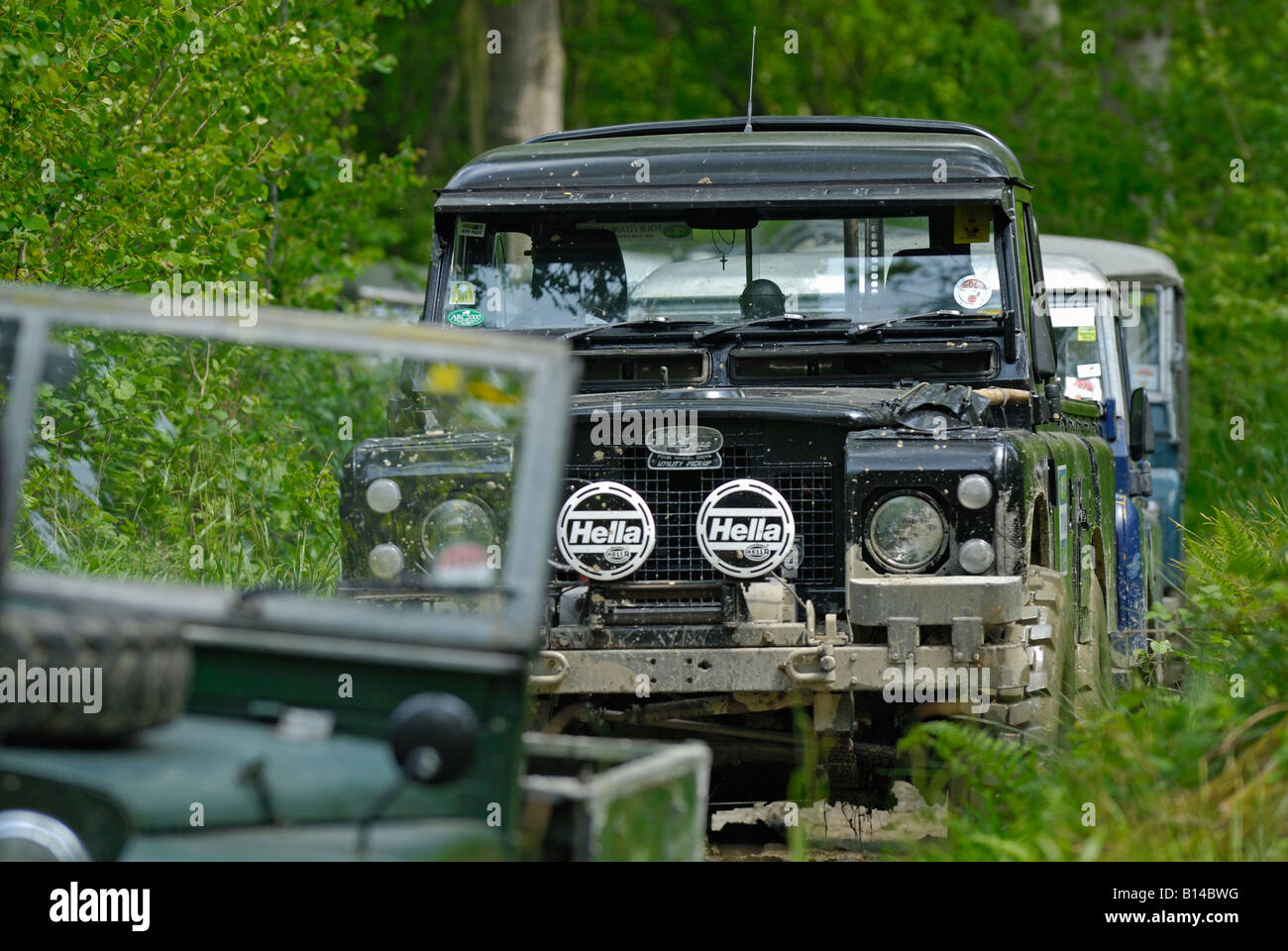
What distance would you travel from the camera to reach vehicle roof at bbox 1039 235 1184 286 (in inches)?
558

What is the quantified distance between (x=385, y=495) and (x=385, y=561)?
0.73 feet

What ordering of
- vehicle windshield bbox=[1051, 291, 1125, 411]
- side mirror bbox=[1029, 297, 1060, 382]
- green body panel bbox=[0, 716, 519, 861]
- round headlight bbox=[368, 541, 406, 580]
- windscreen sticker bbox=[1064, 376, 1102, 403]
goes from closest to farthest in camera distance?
green body panel bbox=[0, 716, 519, 861]
round headlight bbox=[368, 541, 406, 580]
side mirror bbox=[1029, 297, 1060, 382]
windscreen sticker bbox=[1064, 376, 1102, 403]
vehicle windshield bbox=[1051, 291, 1125, 411]

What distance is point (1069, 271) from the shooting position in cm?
1188

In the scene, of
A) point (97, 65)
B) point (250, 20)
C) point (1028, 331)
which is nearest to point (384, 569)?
point (1028, 331)

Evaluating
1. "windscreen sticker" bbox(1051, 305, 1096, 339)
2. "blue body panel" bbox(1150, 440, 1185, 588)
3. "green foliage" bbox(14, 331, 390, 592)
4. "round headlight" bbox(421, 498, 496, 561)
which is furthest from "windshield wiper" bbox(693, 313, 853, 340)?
"blue body panel" bbox(1150, 440, 1185, 588)

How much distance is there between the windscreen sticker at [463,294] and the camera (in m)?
7.18

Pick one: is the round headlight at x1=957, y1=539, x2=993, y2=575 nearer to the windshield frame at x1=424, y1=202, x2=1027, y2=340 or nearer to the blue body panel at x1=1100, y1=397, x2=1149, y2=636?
the windshield frame at x1=424, y1=202, x2=1027, y2=340

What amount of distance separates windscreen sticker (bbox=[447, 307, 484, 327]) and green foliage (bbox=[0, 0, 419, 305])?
209 cm

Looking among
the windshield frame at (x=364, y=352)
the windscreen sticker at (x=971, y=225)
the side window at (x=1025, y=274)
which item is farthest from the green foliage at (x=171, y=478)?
the windshield frame at (x=364, y=352)

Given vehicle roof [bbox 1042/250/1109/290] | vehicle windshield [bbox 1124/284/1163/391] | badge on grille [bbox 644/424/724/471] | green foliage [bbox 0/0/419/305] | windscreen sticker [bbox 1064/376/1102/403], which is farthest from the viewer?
vehicle windshield [bbox 1124/284/1163/391]
